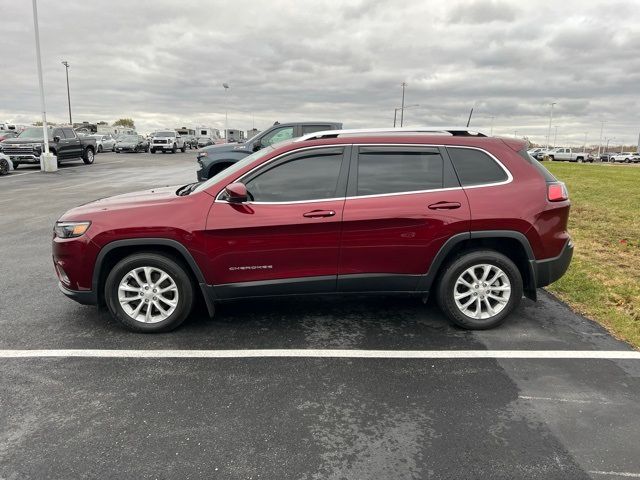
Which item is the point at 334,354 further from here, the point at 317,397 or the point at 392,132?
the point at 392,132

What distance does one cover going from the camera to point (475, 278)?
14.8 feet

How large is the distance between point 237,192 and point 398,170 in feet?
4.71

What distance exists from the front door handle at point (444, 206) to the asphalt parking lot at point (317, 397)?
113 centimetres

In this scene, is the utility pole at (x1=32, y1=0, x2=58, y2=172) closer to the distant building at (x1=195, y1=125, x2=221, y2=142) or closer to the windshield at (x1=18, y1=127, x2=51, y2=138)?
the windshield at (x1=18, y1=127, x2=51, y2=138)

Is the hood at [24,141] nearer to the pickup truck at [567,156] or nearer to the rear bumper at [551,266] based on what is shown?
the rear bumper at [551,266]

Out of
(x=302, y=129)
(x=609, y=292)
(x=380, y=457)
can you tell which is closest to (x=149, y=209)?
(x=380, y=457)

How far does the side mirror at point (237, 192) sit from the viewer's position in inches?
162

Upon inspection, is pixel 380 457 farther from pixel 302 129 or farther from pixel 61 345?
pixel 302 129

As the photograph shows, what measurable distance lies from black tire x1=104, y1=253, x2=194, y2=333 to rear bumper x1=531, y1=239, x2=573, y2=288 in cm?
310

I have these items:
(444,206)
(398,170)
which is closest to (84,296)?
(398,170)

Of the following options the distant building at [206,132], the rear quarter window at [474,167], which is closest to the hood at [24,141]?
the rear quarter window at [474,167]

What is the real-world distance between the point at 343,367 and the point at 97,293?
7.44 ft

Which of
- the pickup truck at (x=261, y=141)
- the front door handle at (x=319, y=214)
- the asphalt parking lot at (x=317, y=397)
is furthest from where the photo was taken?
the pickup truck at (x=261, y=141)

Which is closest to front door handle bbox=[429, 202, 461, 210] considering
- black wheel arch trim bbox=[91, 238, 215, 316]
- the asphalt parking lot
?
the asphalt parking lot
